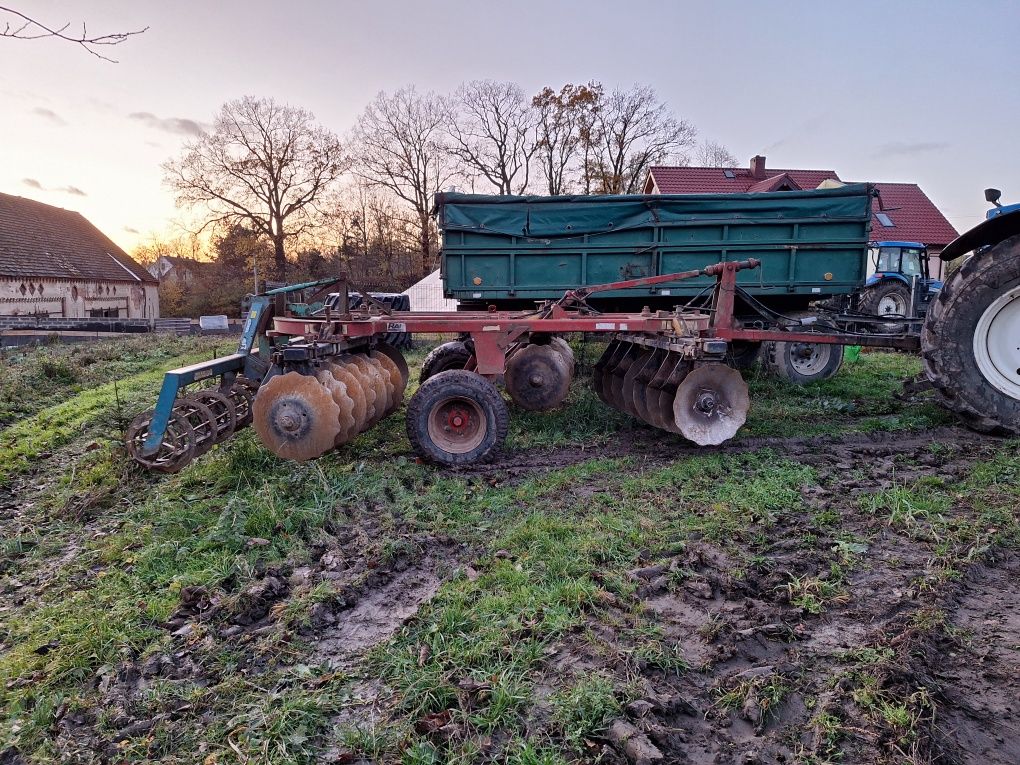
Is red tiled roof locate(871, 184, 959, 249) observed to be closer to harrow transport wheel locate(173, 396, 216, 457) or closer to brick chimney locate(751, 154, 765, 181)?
brick chimney locate(751, 154, 765, 181)

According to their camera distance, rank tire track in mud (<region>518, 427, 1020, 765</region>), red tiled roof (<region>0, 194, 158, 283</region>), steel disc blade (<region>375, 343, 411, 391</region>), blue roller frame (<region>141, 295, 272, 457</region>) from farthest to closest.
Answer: red tiled roof (<region>0, 194, 158, 283</region>) < steel disc blade (<region>375, 343, 411, 391</region>) < blue roller frame (<region>141, 295, 272, 457</region>) < tire track in mud (<region>518, 427, 1020, 765</region>)

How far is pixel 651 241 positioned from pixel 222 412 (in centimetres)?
587

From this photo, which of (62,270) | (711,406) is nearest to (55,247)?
(62,270)

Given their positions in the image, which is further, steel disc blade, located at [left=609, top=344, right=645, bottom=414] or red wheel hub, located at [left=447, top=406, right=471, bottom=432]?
steel disc blade, located at [left=609, top=344, right=645, bottom=414]

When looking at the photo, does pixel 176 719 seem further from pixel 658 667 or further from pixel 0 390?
pixel 0 390

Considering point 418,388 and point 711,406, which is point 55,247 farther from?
point 711,406

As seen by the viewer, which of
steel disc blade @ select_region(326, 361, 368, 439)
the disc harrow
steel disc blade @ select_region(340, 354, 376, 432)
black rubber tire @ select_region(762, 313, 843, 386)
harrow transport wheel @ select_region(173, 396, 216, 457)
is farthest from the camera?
black rubber tire @ select_region(762, 313, 843, 386)

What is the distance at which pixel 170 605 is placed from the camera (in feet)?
10.8

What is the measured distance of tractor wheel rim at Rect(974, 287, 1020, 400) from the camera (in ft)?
18.0

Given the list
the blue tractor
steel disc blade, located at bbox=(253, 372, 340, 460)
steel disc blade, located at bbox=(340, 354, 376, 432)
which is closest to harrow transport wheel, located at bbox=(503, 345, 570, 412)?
steel disc blade, located at bbox=(340, 354, 376, 432)

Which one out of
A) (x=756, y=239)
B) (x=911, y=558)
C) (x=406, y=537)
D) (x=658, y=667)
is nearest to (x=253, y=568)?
(x=406, y=537)

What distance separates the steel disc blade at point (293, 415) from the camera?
501 cm

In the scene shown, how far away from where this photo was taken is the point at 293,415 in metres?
5.00

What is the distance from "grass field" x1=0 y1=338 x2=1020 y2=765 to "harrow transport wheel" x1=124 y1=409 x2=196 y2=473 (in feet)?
0.63
